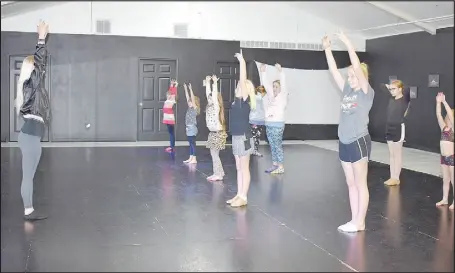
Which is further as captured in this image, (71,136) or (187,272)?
(71,136)

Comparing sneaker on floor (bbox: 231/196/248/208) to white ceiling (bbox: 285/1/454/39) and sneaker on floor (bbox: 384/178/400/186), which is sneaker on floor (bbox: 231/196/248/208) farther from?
white ceiling (bbox: 285/1/454/39)

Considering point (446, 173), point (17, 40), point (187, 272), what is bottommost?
point (187, 272)

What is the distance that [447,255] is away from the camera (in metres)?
4.20

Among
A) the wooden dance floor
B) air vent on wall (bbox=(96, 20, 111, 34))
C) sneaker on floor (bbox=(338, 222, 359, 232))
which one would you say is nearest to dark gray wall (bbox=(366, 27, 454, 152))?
the wooden dance floor

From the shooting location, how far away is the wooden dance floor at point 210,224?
3.95 m

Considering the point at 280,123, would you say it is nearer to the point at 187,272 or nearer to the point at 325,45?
the point at 325,45

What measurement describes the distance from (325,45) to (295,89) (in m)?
9.52

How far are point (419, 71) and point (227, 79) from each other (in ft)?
15.2

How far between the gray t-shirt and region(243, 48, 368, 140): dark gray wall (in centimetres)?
923

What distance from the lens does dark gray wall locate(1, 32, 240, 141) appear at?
12.5 meters

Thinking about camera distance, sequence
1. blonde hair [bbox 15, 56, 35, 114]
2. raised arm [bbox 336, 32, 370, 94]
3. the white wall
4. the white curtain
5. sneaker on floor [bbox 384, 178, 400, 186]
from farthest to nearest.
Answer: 1. the white curtain
2. the white wall
3. sneaker on floor [bbox 384, 178, 400, 186]
4. blonde hair [bbox 15, 56, 35, 114]
5. raised arm [bbox 336, 32, 370, 94]

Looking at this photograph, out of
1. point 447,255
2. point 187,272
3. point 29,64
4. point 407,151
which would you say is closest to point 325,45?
point 447,255

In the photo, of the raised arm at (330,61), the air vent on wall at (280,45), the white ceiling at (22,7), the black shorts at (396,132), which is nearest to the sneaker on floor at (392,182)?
the black shorts at (396,132)

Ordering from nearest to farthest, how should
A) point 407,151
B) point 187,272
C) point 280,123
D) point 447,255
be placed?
point 187,272 → point 447,255 → point 280,123 → point 407,151
